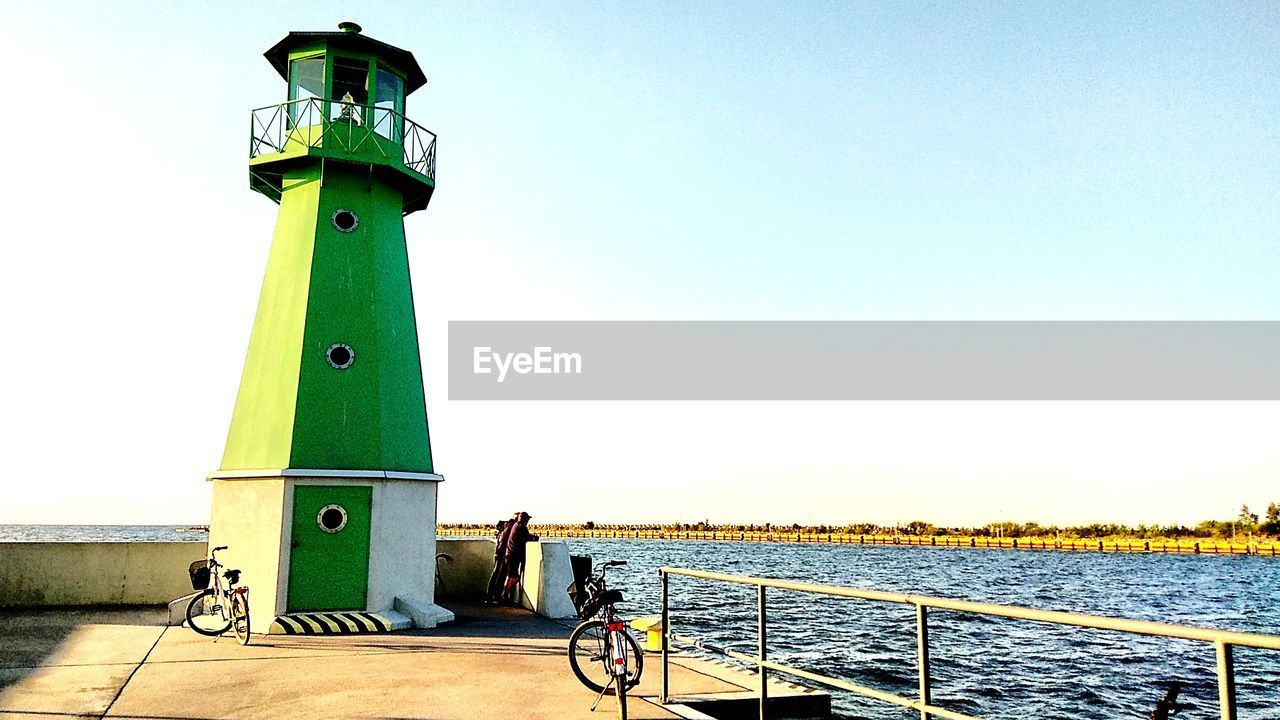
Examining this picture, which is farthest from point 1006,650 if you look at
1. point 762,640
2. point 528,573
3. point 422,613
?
point 762,640

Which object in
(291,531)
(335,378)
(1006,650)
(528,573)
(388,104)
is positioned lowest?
(1006,650)

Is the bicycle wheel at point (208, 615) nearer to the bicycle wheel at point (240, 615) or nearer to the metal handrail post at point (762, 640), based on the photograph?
the bicycle wheel at point (240, 615)

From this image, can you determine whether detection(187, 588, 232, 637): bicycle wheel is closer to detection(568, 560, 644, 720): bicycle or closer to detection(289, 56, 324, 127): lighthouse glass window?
detection(568, 560, 644, 720): bicycle

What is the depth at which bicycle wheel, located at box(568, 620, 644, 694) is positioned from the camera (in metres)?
8.58

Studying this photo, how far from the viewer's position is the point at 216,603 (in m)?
14.5

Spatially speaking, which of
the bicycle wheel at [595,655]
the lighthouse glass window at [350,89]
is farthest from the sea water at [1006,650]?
the lighthouse glass window at [350,89]

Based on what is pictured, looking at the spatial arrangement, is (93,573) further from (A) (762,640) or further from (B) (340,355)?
(A) (762,640)

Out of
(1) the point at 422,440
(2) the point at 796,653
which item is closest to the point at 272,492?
(1) the point at 422,440

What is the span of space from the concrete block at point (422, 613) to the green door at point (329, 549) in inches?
24.7

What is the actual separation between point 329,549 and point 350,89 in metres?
8.30

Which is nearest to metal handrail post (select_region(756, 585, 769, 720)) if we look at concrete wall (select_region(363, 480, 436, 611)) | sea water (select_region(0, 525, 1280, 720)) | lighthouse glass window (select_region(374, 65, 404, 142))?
sea water (select_region(0, 525, 1280, 720))

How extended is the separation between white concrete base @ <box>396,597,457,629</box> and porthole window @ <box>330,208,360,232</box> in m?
6.34

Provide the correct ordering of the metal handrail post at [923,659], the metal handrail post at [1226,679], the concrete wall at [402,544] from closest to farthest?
the metal handrail post at [1226,679], the metal handrail post at [923,659], the concrete wall at [402,544]

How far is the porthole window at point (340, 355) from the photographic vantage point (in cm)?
1520
